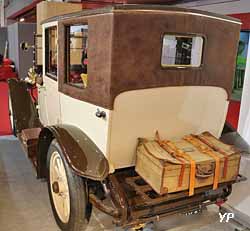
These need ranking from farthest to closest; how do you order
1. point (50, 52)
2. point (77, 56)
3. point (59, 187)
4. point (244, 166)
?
point (50, 52) < point (77, 56) < point (244, 166) < point (59, 187)

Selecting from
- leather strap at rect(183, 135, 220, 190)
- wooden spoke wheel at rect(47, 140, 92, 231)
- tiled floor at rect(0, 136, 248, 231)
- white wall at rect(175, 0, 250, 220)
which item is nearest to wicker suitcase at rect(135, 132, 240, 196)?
leather strap at rect(183, 135, 220, 190)

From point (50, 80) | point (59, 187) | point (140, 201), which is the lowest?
point (59, 187)

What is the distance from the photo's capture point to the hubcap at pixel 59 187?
2186 mm

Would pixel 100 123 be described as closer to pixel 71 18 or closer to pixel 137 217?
pixel 137 217

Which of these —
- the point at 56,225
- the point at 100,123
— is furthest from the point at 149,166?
the point at 56,225

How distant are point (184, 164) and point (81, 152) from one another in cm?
65

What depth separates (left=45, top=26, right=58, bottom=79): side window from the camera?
285cm

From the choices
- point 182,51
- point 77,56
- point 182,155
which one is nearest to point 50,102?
point 77,56

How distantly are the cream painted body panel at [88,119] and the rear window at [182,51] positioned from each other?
53 centimetres

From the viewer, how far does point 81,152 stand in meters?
1.94

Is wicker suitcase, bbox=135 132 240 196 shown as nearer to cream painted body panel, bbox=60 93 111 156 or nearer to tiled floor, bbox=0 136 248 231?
cream painted body panel, bbox=60 93 111 156

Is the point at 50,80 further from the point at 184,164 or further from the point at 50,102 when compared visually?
the point at 184,164

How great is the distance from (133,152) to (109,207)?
39 cm

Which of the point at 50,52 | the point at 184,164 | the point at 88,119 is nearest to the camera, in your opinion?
the point at 184,164
